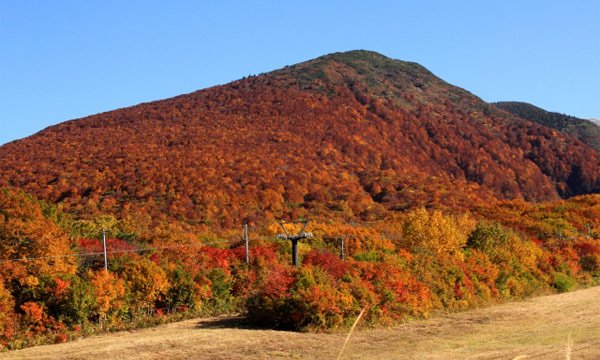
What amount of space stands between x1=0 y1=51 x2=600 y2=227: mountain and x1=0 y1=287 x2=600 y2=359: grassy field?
1340 inches

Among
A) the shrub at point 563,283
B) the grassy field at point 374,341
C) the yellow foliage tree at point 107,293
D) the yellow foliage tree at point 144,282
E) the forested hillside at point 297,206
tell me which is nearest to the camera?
the grassy field at point 374,341

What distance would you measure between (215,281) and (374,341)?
6.83m

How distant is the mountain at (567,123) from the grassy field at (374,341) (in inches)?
3637

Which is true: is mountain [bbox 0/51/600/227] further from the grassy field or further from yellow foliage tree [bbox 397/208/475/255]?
the grassy field

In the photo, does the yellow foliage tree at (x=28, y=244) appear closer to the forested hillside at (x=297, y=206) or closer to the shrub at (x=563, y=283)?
the forested hillside at (x=297, y=206)

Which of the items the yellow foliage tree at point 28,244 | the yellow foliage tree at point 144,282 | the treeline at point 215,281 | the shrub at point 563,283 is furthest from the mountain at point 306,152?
the yellow foliage tree at point 28,244

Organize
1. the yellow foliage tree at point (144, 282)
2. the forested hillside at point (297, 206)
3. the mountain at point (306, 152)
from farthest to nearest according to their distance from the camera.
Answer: the mountain at point (306, 152), the yellow foliage tree at point (144, 282), the forested hillside at point (297, 206)

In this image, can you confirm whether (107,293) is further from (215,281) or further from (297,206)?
(297,206)

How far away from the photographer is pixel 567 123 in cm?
11419

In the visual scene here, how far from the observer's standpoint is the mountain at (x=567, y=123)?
349 feet

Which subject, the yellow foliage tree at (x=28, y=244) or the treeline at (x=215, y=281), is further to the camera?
the yellow foliage tree at (x=28, y=244)

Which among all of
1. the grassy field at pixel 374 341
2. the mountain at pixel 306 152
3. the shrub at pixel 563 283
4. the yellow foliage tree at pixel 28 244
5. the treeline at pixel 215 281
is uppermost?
the mountain at pixel 306 152

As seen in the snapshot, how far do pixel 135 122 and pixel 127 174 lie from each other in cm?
2440

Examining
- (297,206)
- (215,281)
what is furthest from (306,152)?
(215,281)
